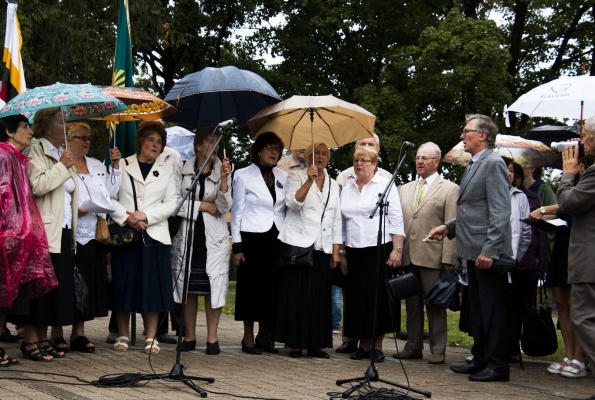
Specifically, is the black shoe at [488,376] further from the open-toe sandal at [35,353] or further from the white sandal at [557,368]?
the open-toe sandal at [35,353]

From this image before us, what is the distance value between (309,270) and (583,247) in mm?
2719

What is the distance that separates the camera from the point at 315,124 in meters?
9.00

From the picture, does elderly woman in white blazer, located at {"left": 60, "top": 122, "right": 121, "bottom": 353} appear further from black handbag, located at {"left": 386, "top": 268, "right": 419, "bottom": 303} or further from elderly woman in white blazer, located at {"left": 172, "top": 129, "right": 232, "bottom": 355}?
black handbag, located at {"left": 386, "top": 268, "right": 419, "bottom": 303}

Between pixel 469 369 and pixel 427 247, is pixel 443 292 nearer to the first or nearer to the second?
pixel 427 247

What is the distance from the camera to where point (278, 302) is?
8.34 meters

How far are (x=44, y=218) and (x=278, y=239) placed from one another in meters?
2.28

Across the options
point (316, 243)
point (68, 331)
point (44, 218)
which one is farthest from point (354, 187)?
point (68, 331)

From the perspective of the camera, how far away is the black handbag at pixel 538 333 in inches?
322

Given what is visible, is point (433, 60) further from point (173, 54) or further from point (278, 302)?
point (278, 302)

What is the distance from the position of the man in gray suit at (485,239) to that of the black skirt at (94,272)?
3.18 metres

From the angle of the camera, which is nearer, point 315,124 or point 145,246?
point 145,246

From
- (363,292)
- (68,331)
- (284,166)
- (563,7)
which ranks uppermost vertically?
(563,7)

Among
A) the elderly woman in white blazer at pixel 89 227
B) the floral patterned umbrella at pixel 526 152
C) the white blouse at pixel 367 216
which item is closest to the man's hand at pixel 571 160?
the floral patterned umbrella at pixel 526 152

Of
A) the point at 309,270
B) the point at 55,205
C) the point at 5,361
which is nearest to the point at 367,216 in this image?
the point at 309,270
